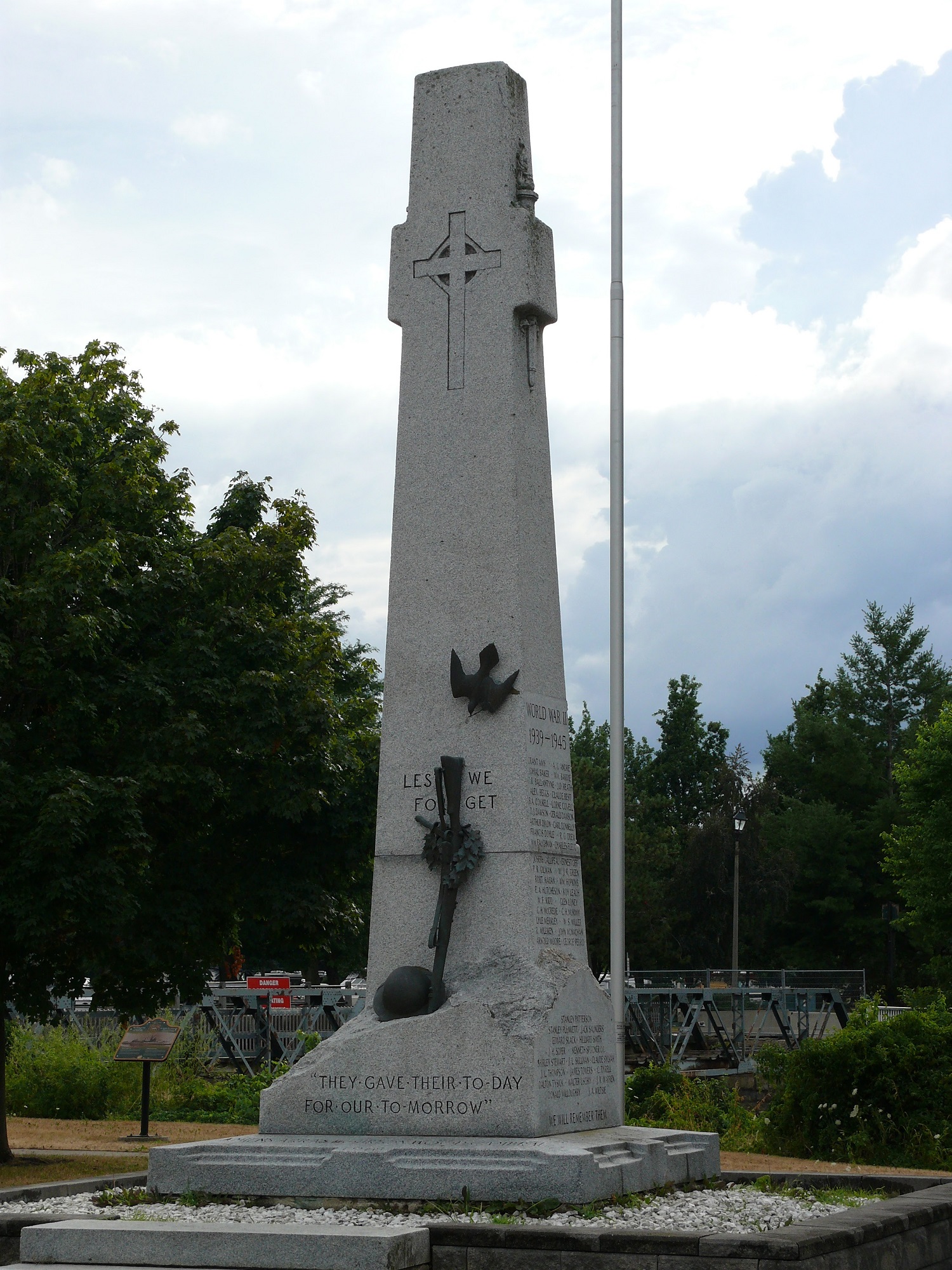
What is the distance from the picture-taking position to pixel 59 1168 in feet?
51.8

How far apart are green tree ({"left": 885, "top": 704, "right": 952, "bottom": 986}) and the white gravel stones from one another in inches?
1472

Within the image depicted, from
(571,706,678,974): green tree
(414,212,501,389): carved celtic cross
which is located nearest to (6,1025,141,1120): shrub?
(414,212,501,389): carved celtic cross

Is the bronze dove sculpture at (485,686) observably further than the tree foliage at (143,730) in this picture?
No

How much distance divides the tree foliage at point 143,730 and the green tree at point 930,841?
30.7 metres

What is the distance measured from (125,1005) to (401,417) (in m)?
8.86

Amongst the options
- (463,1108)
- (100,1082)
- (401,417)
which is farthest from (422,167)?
(100,1082)

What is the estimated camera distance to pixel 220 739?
17078 mm

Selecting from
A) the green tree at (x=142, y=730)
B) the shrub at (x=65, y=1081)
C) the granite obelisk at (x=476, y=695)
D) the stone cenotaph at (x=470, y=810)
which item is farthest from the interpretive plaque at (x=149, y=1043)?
the granite obelisk at (x=476, y=695)

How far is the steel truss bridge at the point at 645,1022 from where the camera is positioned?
92.6ft

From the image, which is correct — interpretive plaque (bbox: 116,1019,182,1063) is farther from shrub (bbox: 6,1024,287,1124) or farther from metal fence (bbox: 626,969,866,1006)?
metal fence (bbox: 626,969,866,1006)

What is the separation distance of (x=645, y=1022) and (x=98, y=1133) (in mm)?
15040

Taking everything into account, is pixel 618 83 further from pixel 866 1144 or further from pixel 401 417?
pixel 866 1144

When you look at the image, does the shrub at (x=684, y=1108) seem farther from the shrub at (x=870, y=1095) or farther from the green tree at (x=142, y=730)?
the green tree at (x=142, y=730)

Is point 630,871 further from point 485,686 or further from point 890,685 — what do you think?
point 485,686
